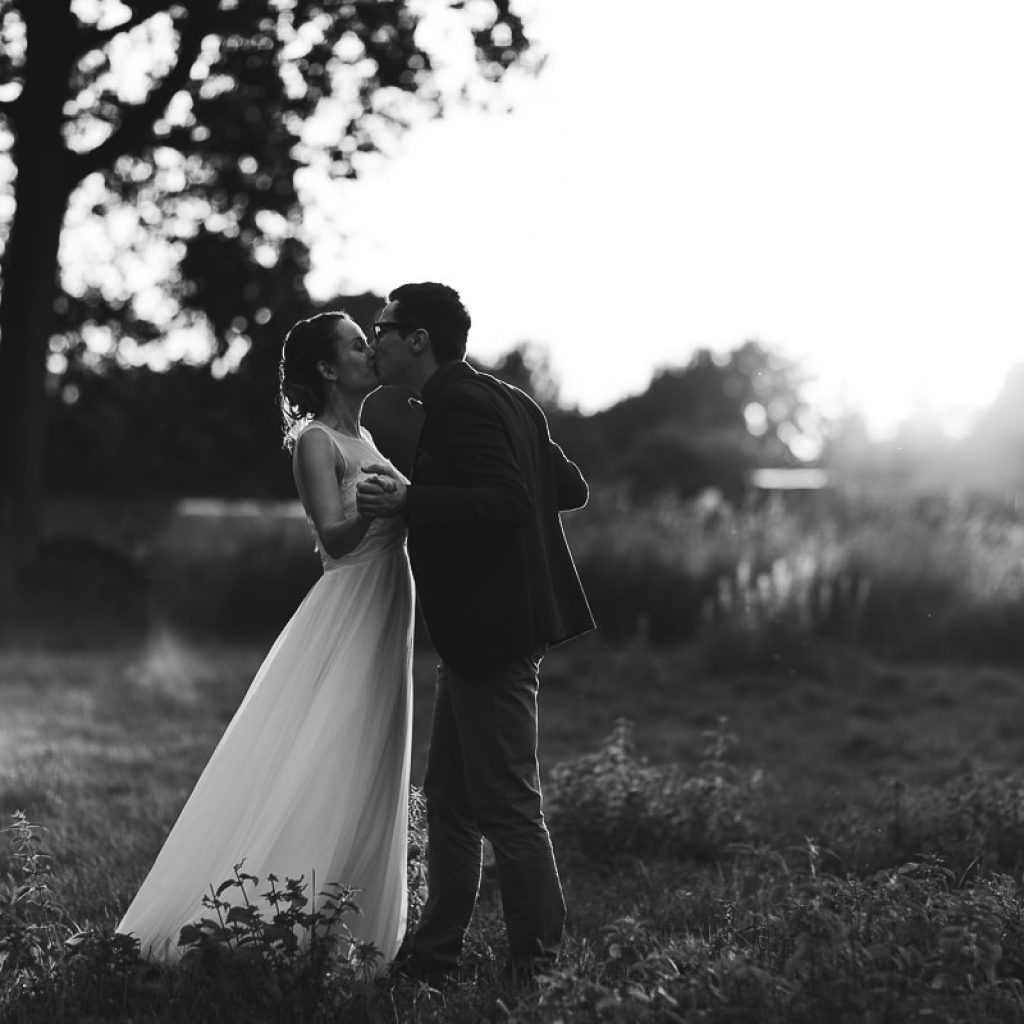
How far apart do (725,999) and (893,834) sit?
9.16ft

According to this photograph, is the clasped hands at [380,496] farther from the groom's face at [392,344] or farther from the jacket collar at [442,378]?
the groom's face at [392,344]

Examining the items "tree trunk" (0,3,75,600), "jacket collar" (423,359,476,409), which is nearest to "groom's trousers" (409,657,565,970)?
"jacket collar" (423,359,476,409)

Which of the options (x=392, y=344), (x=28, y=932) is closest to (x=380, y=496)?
(x=392, y=344)

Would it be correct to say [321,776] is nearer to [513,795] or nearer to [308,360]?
[513,795]

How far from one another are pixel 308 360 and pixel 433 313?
57cm

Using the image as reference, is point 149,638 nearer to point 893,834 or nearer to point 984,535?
point 984,535

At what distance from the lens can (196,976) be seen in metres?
3.77

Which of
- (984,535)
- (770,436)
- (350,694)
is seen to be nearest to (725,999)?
(350,694)

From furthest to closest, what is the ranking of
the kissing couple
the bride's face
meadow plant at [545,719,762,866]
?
meadow plant at [545,719,762,866] < the bride's face < the kissing couple

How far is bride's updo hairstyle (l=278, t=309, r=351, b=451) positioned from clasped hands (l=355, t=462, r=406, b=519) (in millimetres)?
699

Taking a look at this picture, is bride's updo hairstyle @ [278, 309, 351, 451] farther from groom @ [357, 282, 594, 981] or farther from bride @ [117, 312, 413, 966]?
groom @ [357, 282, 594, 981]

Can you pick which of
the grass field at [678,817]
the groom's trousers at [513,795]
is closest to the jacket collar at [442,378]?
the groom's trousers at [513,795]

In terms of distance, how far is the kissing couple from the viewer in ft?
12.7

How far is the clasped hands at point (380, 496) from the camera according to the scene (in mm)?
3742
